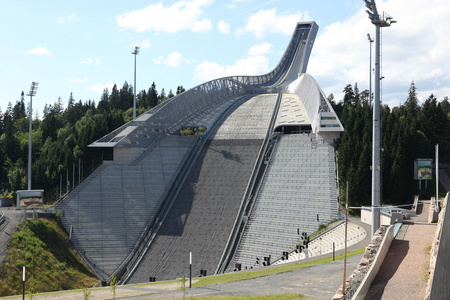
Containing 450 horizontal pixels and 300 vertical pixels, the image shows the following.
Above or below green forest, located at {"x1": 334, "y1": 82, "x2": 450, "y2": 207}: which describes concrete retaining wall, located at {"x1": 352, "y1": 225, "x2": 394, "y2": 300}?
below

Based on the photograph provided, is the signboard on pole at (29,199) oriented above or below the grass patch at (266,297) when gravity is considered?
above

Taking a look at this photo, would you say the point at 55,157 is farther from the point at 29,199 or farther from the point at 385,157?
the point at 385,157

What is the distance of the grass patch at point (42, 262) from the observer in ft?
103

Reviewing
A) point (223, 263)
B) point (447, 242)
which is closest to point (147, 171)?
point (223, 263)

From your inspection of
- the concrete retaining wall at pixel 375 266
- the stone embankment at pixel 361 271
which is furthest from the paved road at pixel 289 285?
the concrete retaining wall at pixel 375 266

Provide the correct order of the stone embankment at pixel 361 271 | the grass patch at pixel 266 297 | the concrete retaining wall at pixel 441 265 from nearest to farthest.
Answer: the concrete retaining wall at pixel 441 265 → the stone embankment at pixel 361 271 → the grass patch at pixel 266 297

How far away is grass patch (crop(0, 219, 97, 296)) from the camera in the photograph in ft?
103

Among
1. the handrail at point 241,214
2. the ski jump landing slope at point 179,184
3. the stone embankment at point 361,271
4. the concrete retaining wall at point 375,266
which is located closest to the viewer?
the stone embankment at point 361,271

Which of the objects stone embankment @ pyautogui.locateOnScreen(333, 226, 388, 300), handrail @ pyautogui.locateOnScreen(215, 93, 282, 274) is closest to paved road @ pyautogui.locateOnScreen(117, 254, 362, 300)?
stone embankment @ pyautogui.locateOnScreen(333, 226, 388, 300)

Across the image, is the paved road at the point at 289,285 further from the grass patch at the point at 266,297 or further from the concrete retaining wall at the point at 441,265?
the concrete retaining wall at the point at 441,265

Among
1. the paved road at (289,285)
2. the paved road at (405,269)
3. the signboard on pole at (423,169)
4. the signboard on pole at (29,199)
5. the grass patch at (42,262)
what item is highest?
the signboard on pole at (423,169)

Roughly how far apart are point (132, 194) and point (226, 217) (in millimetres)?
9630

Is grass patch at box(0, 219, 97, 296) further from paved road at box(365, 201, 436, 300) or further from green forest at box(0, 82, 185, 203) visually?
paved road at box(365, 201, 436, 300)

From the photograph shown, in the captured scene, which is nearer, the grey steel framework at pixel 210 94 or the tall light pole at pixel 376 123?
the tall light pole at pixel 376 123
